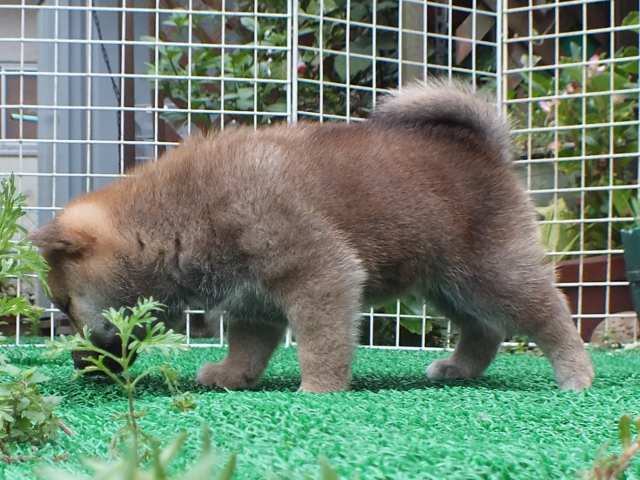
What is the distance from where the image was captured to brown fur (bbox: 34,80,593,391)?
258cm

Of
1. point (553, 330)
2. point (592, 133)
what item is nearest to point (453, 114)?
point (553, 330)

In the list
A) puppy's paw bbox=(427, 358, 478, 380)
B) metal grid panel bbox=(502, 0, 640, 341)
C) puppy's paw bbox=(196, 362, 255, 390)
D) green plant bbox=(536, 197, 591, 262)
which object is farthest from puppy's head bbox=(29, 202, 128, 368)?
green plant bbox=(536, 197, 591, 262)

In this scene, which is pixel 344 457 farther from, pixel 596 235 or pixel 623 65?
pixel 623 65

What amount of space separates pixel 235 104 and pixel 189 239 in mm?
2226

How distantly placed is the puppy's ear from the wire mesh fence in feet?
5.37

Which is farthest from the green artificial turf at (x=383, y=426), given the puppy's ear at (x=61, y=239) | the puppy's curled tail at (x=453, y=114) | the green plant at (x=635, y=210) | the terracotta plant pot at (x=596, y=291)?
the terracotta plant pot at (x=596, y=291)

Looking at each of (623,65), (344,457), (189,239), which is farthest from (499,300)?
(623,65)

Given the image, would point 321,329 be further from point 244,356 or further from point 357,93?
A: point 357,93

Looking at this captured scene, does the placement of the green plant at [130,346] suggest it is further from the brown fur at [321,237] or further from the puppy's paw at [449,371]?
Answer: the puppy's paw at [449,371]

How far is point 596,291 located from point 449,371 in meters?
A: 1.80

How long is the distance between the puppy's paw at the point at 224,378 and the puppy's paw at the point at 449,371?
652mm

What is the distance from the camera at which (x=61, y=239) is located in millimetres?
2656

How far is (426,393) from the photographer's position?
7.86 ft

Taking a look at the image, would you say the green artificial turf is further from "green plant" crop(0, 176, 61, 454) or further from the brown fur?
the brown fur
